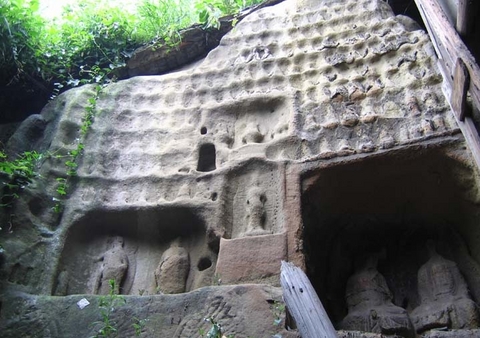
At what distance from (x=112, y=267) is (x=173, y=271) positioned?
59cm

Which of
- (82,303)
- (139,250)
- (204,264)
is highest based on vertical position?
(139,250)

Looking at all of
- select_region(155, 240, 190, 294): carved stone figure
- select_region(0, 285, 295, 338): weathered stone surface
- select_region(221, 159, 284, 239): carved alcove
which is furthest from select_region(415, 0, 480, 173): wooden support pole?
select_region(155, 240, 190, 294): carved stone figure

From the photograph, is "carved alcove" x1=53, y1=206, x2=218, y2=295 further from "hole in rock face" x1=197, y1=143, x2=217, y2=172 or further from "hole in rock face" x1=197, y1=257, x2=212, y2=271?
"hole in rock face" x1=197, y1=143, x2=217, y2=172

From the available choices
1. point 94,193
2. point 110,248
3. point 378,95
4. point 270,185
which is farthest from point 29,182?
point 378,95

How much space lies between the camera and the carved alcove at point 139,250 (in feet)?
15.1

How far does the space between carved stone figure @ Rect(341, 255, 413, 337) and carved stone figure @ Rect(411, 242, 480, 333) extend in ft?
0.58

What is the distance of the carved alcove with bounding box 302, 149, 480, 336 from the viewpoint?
4477 millimetres

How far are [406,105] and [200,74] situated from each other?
7.79ft

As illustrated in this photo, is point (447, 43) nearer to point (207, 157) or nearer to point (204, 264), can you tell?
point (207, 157)

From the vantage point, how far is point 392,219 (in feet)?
16.1

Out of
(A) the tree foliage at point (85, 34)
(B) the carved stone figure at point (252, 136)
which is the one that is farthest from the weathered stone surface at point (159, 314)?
(A) the tree foliage at point (85, 34)

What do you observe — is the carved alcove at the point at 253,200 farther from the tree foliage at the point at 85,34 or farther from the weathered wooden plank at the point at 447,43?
the tree foliage at the point at 85,34

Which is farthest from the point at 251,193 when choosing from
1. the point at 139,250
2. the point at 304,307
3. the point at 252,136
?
the point at 304,307

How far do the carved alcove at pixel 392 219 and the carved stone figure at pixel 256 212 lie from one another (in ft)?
1.19
